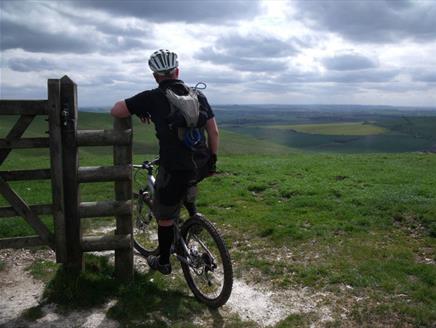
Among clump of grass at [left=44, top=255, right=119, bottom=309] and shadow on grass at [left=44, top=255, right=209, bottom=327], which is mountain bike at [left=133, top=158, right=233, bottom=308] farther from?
clump of grass at [left=44, top=255, right=119, bottom=309]

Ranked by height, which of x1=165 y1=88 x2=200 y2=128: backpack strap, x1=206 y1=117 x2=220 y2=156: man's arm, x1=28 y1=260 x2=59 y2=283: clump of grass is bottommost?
x1=28 y1=260 x2=59 y2=283: clump of grass

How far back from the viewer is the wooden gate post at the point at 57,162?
Result: 6.40 m

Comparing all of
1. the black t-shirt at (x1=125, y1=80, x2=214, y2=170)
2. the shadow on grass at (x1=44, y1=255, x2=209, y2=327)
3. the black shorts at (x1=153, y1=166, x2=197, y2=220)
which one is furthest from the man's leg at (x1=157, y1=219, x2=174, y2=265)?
the black t-shirt at (x1=125, y1=80, x2=214, y2=170)

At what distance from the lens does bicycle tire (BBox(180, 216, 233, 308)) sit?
6.00 m

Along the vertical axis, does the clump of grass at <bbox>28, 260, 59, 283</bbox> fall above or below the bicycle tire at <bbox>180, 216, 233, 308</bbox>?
below

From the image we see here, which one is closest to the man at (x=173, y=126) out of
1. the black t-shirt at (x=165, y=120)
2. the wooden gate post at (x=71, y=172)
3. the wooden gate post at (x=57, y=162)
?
the black t-shirt at (x=165, y=120)

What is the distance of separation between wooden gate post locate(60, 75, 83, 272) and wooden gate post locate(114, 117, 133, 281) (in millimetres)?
604

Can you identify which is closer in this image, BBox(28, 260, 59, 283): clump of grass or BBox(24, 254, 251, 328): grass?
BBox(24, 254, 251, 328): grass

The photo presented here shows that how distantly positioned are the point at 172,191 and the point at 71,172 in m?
1.67

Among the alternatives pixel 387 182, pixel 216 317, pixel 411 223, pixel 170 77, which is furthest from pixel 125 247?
pixel 387 182

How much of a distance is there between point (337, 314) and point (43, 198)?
10.7 meters

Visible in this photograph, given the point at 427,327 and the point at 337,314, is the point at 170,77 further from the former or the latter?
the point at 427,327

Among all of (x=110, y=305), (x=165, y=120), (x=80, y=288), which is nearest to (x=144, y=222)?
(x=80, y=288)

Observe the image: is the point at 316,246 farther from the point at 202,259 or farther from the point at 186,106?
the point at 186,106
